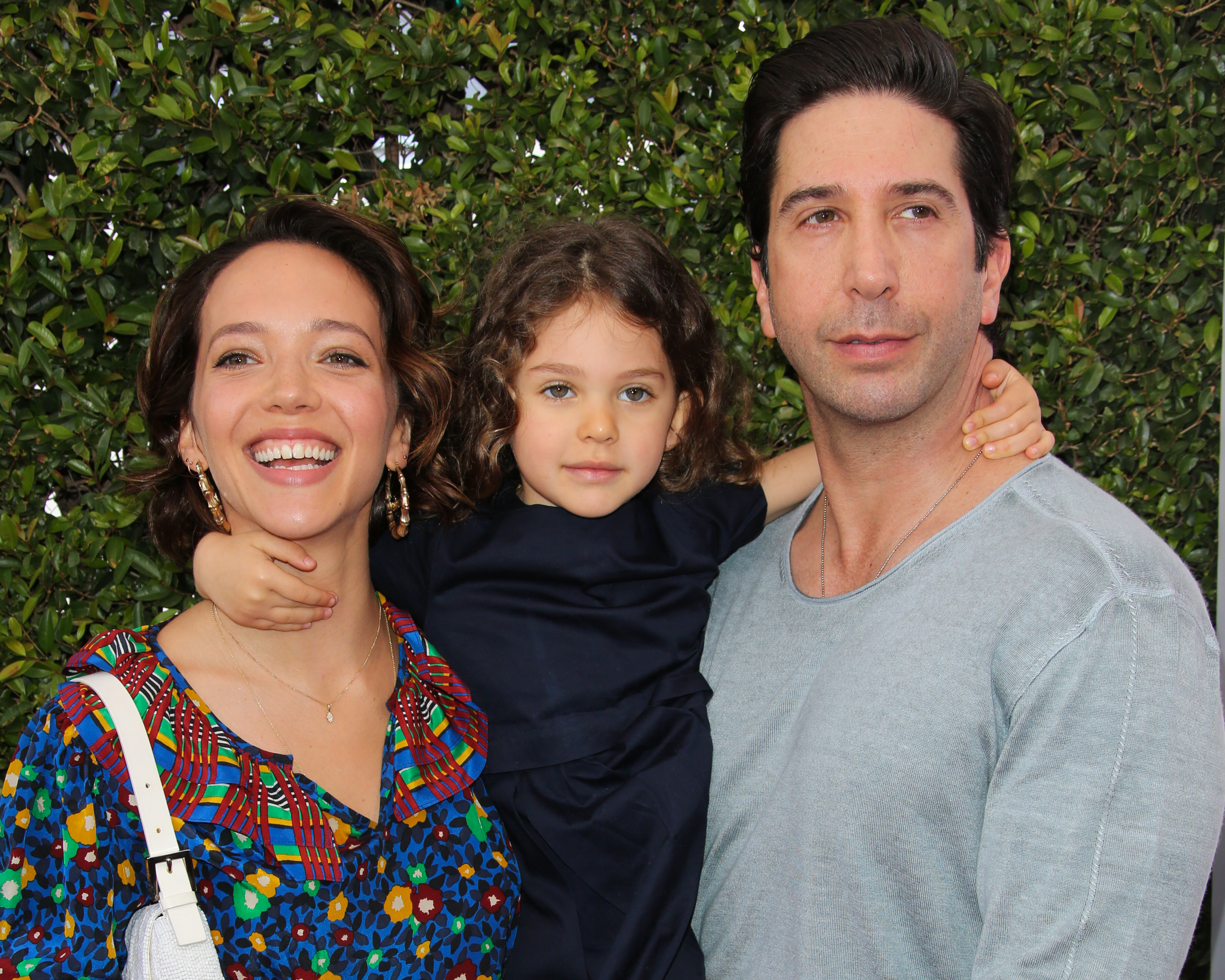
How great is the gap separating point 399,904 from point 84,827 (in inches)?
21.6

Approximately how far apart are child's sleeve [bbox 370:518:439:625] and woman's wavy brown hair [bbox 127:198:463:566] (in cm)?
13

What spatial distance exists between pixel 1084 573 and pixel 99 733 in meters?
1.69

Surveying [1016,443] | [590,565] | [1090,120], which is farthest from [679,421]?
[1090,120]

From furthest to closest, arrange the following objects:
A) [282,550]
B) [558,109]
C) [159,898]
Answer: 1. [558,109]
2. [282,550]
3. [159,898]

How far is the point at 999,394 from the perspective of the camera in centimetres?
211

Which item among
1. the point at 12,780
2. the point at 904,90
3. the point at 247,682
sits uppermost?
the point at 904,90

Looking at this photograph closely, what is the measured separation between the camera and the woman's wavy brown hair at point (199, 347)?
2.03 meters

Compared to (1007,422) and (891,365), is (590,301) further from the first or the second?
(1007,422)

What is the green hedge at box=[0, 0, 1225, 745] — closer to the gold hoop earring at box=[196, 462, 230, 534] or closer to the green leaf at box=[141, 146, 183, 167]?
the green leaf at box=[141, 146, 183, 167]

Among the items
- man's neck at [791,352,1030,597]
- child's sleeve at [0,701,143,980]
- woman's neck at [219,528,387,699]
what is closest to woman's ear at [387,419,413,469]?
woman's neck at [219,528,387,699]

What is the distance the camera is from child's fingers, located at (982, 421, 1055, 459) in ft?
6.53

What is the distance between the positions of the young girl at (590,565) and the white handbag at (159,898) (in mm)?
298

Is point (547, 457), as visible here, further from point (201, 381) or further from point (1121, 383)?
point (1121, 383)

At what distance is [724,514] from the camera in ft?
7.81
